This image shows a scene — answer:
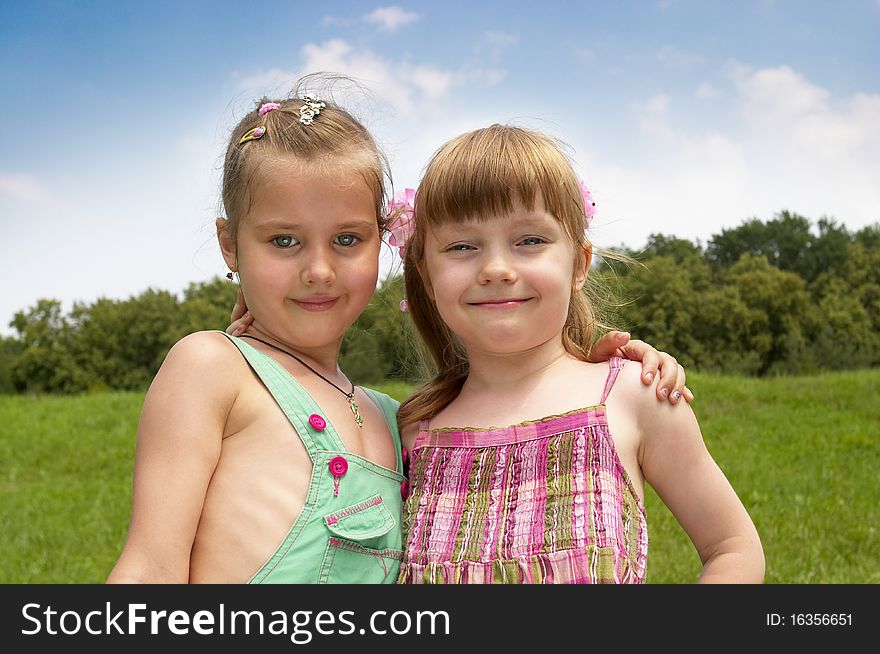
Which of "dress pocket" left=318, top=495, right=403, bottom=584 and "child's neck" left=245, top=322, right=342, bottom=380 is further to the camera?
"child's neck" left=245, top=322, right=342, bottom=380

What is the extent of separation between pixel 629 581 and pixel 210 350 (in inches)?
45.4

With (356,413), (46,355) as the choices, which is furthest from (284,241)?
(46,355)

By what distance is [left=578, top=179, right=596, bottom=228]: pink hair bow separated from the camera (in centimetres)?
247

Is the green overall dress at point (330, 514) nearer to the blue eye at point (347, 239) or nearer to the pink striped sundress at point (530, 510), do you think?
the pink striped sundress at point (530, 510)

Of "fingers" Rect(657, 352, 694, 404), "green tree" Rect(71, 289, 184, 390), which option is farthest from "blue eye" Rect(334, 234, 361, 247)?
"green tree" Rect(71, 289, 184, 390)

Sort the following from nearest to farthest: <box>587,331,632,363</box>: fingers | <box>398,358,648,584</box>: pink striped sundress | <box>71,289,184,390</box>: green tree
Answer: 1. <box>398,358,648,584</box>: pink striped sundress
2. <box>587,331,632,363</box>: fingers
3. <box>71,289,184,390</box>: green tree

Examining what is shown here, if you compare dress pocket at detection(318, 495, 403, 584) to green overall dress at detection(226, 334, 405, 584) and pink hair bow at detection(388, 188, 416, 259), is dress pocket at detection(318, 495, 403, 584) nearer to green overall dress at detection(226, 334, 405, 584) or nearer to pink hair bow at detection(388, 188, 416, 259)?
green overall dress at detection(226, 334, 405, 584)

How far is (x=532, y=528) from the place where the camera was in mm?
2129

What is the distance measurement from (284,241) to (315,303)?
0.18 metres

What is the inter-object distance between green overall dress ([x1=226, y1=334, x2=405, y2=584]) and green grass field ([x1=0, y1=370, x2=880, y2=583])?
3.71 meters

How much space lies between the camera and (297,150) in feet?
7.58

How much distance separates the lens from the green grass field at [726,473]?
6.20 meters

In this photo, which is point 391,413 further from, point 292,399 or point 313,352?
point 292,399

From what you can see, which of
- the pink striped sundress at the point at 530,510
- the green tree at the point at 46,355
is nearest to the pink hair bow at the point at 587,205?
the pink striped sundress at the point at 530,510
